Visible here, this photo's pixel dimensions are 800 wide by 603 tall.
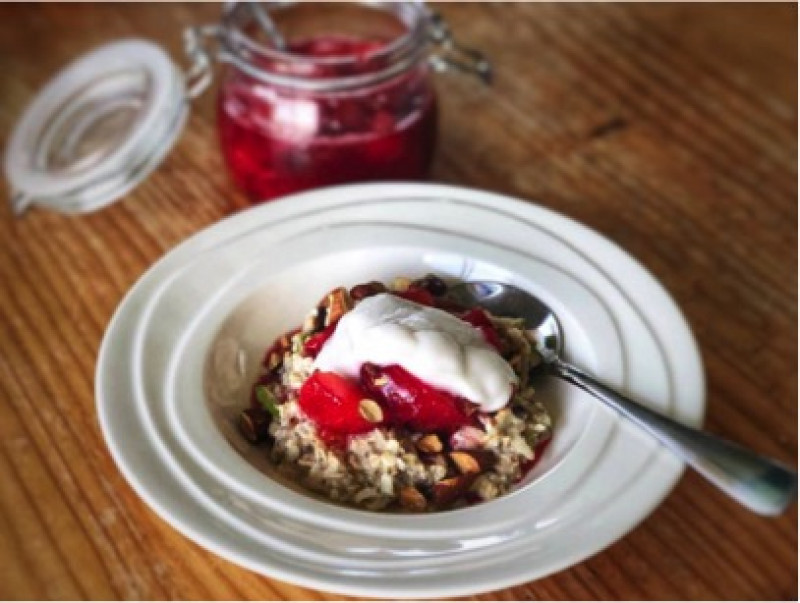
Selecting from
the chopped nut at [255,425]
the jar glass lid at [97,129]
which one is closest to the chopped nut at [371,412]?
the chopped nut at [255,425]

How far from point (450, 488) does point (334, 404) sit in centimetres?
12

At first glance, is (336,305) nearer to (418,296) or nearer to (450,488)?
(418,296)

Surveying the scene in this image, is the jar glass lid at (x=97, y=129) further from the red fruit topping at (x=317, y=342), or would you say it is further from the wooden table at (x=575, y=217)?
the red fruit topping at (x=317, y=342)

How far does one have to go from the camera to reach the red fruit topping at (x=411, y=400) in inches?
35.6

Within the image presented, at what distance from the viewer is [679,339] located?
39.4 inches

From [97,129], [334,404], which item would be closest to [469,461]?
[334,404]

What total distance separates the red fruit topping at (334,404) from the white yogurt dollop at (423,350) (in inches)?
0.5

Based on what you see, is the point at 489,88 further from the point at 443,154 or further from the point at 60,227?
the point at 60,227

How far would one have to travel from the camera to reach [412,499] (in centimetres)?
90

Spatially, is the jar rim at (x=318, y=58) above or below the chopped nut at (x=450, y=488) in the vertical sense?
above

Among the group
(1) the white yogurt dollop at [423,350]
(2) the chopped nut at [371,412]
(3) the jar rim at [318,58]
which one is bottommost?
(2) the chopped nut at [371,412]

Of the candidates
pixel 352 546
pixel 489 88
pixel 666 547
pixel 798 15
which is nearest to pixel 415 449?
pixel 352 546

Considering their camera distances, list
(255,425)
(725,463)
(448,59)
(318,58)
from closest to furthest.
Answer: (725,463), (255,425), (318,58), (448,59)

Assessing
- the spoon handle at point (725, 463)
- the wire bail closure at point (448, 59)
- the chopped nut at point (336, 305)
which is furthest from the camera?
the wire bail closure at point (448, 59)
